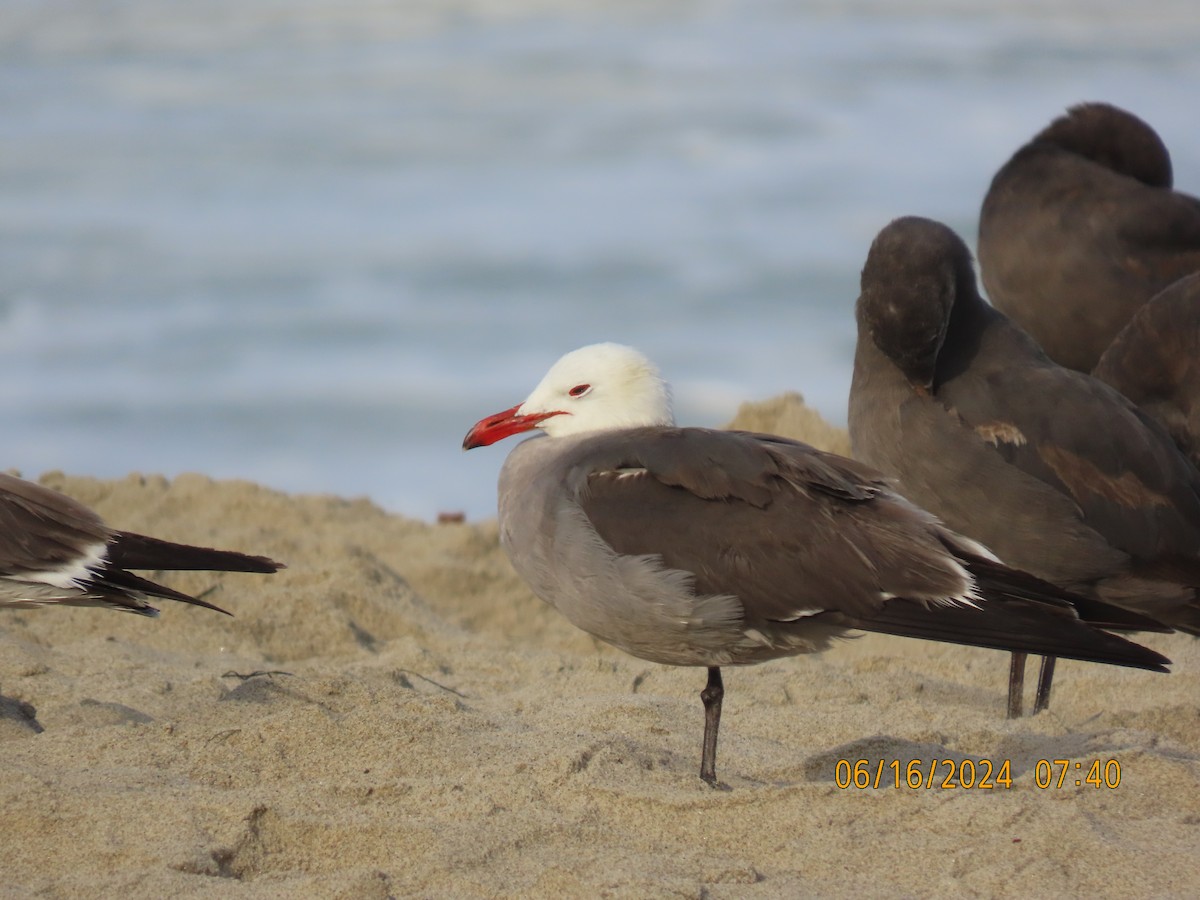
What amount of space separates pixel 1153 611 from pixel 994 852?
2134mm

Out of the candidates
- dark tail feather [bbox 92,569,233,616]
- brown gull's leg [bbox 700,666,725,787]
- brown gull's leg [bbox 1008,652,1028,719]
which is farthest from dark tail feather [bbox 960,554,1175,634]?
dark tail feather [bbox 92,569,233,616]

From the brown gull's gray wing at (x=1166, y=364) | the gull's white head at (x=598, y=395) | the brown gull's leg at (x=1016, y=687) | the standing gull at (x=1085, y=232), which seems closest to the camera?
the gull's white head at (x=598, y=395)

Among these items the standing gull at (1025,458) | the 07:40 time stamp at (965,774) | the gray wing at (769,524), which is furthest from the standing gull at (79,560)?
the standing gull at (1025,458)

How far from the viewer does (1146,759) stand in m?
4.44

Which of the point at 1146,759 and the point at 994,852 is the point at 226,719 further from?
the point at 1146,759

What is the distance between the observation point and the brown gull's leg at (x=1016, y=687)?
5.48 m

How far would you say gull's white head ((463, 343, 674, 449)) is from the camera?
510 cm

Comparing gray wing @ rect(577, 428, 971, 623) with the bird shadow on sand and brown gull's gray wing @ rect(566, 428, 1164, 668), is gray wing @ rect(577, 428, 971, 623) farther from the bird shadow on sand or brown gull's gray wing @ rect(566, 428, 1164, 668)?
the bird shadow on sand

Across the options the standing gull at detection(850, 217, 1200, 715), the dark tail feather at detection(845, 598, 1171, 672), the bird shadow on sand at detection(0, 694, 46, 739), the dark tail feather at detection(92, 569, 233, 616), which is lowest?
the bird shadow on sand at detection(0, 694, 46, 739)

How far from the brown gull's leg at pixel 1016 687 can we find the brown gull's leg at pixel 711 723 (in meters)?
1.47

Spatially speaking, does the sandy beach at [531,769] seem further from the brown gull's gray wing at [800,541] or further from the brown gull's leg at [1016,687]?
the brown gull's gray wing at [800,541]

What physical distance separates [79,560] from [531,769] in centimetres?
160

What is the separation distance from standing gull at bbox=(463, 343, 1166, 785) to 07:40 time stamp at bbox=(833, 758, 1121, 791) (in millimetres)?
375

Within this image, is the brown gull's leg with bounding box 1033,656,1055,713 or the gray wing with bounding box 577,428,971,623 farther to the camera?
the brown gull's leg with bounding box 1033,656,1055,713
